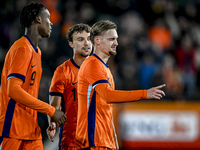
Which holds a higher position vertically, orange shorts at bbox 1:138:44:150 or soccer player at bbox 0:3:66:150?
soccer player at bbox 0:3:66:150

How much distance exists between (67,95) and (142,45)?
232 inches

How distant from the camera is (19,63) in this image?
12.7 feet

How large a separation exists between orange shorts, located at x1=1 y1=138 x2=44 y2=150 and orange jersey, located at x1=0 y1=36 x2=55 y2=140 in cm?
5

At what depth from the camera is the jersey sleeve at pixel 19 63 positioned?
385 centimetres

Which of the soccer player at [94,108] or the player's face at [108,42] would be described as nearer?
the soccer player at [94,108]

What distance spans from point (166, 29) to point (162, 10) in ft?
2.66

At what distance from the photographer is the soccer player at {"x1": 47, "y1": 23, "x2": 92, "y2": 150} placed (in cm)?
509

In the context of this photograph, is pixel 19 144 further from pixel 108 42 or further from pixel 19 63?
pixel 108 42

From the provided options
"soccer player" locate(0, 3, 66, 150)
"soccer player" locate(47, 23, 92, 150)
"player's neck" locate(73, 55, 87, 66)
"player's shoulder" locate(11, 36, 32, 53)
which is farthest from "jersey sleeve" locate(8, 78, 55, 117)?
"player's neck" locate(73, 55, 87, 66)

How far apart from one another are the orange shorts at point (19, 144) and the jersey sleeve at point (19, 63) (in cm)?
65

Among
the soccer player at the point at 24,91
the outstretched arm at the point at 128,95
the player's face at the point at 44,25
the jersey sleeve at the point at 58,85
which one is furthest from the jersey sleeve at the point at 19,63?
the jersey sleeve at the point at 58,85

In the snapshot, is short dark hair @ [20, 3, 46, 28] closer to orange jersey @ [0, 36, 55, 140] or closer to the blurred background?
orange jersey @ [0, 36, 55, 140]

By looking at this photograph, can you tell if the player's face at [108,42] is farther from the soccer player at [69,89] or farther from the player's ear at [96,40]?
the soccer player at [69,89]

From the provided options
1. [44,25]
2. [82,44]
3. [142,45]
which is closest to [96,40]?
[44,25]
